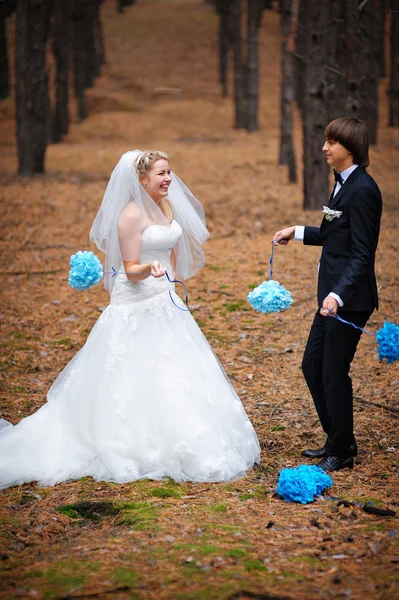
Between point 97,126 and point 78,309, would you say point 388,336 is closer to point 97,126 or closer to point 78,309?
point 78,309

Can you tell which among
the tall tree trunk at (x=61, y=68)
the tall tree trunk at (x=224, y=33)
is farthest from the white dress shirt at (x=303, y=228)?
the tall tree trunk at (x=224, y=33)

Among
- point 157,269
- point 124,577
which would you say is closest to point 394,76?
point 157,269

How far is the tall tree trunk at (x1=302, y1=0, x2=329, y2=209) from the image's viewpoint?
1388 centimetres

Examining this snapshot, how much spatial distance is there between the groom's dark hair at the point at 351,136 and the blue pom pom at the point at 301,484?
2.26 meters

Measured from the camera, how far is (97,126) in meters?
31.3

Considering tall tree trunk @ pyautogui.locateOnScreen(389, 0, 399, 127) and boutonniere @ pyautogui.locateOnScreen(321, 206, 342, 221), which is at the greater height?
boutonniere @ pyautogui.locateOnScreen(321, 206, 342, 221)

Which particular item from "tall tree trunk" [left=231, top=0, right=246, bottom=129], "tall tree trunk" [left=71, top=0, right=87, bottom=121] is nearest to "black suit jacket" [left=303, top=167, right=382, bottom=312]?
"tall tree trunk" [left=231, top=0, right=246, bottom=129]

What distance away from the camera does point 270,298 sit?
5.51 m

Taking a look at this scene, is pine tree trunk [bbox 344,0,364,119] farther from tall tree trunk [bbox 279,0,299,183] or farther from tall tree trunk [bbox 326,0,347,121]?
tall tree trunk [bbox 279,0,299,183]

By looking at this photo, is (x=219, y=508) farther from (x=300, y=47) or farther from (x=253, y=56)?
(x=253, y=56)

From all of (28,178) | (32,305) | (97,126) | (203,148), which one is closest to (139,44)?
(97,126)

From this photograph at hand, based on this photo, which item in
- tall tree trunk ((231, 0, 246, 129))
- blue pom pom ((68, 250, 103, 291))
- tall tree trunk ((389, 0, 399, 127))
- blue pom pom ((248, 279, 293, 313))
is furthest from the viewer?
tall tree trunk ((231, 0, 246, 129))

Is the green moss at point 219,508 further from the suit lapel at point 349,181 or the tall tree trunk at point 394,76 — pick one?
the tall tree trunk at point 394,76

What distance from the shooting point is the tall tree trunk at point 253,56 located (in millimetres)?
24297
